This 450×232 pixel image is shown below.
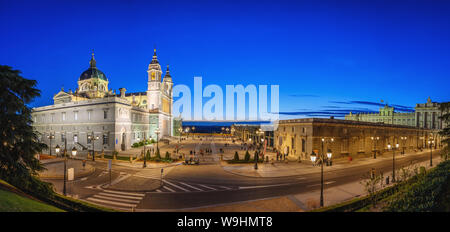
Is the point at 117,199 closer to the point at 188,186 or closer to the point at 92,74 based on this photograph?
the point at 188,186

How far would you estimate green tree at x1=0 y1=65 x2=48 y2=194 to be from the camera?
11570 mm

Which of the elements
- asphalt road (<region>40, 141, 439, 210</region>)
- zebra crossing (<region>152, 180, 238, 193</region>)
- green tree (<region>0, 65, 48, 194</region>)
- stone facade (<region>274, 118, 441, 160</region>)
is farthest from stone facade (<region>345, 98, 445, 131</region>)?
green tree (<region>0, 65, 48, 194</region>)

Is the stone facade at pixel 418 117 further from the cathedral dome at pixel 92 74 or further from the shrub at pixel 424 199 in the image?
the cathedral dome at pixel 92 74

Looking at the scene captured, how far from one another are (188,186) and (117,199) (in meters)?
6.34

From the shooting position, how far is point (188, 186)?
2017 cm

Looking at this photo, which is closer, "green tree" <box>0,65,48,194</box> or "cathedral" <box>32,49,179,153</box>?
"green tree" <box>0,65,48,194</box>

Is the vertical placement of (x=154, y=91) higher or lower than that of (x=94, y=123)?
higher

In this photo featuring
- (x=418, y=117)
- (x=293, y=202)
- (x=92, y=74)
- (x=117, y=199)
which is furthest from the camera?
(x=418, y=117)

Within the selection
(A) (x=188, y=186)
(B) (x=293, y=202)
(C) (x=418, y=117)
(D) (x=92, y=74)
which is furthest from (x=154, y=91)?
(C) (x=418, y=117)

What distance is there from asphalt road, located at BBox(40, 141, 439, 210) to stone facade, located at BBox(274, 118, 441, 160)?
832 cm

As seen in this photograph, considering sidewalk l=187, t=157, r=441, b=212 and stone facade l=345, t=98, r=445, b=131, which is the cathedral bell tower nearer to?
sidewalk l=187, t=157, r=441, b=212
